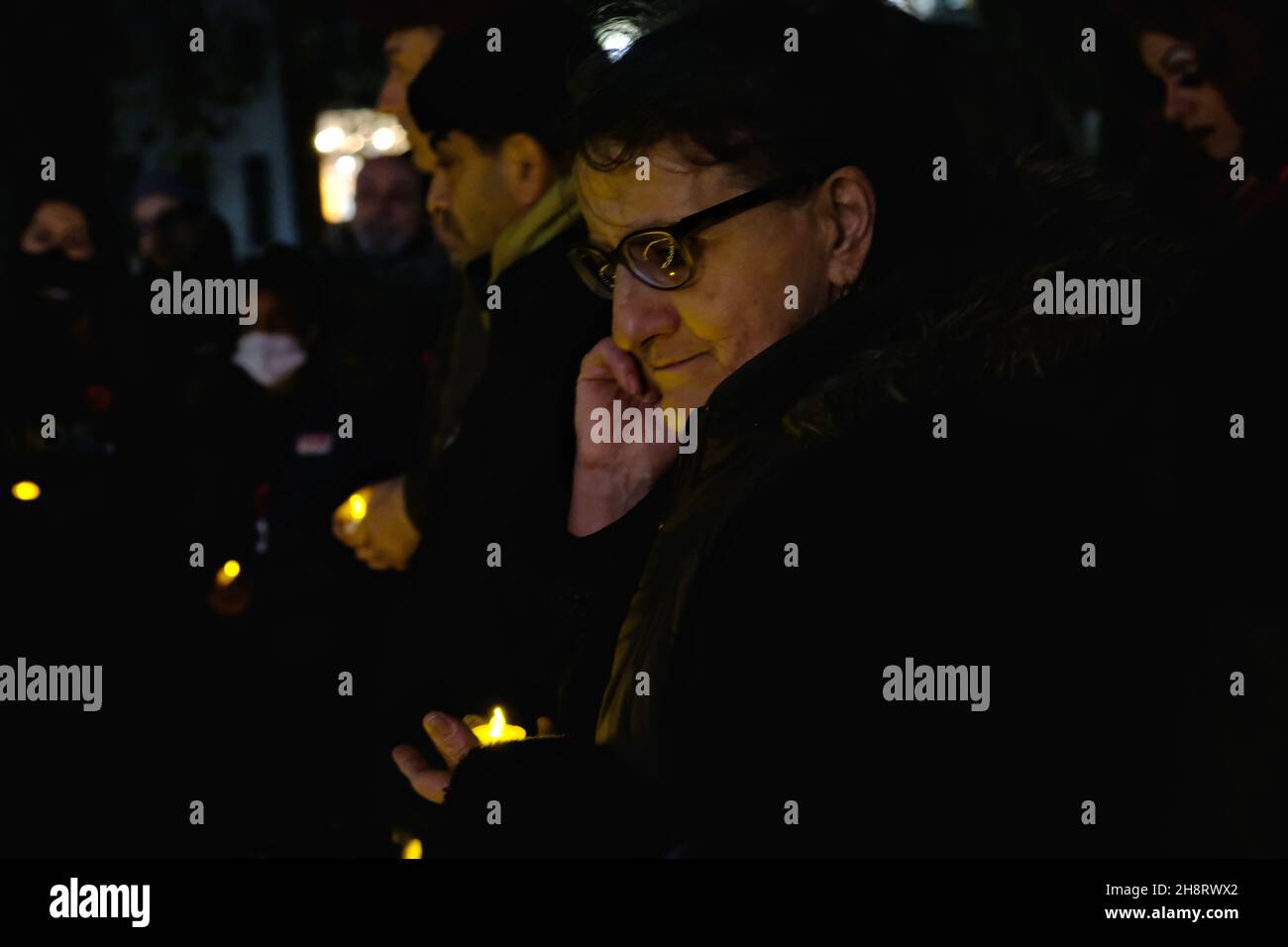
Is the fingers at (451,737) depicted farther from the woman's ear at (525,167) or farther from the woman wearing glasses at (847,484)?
the woman's ear at (525,167)

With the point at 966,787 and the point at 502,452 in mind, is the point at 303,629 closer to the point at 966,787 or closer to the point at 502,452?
the point at 502,452

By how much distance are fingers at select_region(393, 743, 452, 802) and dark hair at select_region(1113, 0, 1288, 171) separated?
220 cm

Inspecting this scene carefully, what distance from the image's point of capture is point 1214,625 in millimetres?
2084

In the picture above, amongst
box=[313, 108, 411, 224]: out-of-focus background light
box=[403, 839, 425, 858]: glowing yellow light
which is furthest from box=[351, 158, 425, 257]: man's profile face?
box=[313, 108, 411, 224]: out-of-focus background light

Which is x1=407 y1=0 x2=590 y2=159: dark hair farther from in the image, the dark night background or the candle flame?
the candle flame

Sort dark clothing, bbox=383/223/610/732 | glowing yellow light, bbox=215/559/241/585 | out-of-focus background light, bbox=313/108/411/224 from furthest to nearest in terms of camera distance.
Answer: out-of-focus background light, bbox=313/108/411/224
glowing yellow light, bbox=215/559/241/585
dark clothing, bbox=383/223/610/732

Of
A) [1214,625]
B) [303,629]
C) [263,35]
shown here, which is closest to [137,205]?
[303,629]

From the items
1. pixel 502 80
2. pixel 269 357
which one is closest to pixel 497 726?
pixel 502 80

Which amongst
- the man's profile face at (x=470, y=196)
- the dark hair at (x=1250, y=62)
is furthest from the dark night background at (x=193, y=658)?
the man's profile face at (x=470, y=196)

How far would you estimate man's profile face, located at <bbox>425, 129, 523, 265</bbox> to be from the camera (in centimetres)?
339

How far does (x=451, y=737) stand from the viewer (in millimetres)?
2236

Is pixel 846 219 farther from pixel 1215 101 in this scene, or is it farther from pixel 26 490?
pixel 26 490

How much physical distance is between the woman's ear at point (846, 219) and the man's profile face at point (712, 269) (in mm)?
17

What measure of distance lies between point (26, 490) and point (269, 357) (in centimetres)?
106
